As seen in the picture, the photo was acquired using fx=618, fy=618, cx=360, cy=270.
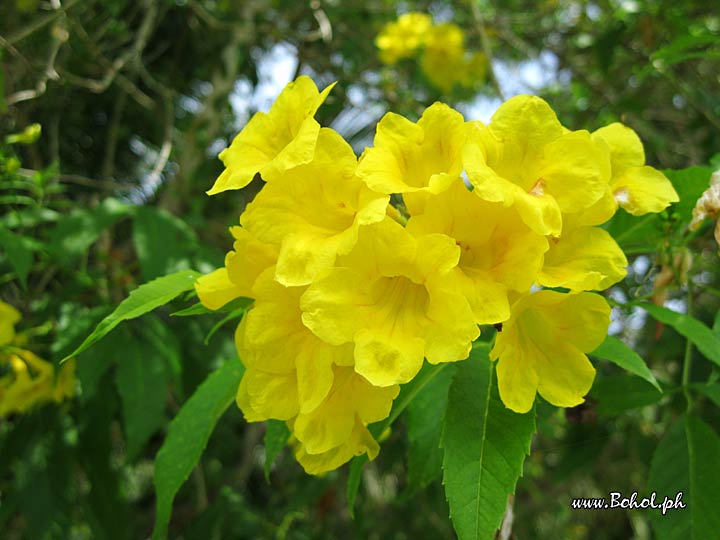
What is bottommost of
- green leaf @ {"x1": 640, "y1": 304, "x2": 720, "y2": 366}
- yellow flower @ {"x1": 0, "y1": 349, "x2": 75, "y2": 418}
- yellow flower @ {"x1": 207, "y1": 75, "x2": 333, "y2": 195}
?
yellow flower @ {"x1": 0, "y1": 349, "x2": 75, "y2": 418}

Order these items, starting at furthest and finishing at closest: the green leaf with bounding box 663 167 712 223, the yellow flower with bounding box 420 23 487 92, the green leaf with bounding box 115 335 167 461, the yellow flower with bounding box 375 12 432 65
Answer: the yellow flower with bounding box 420 23 487 92 < the yellow flower with bounding box 375 12 432 65 < the green leaf with bounding box 115 335 167 461 < the green leaf with bounding box 663 167 712 223

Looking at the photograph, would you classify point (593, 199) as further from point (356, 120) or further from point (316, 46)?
point (316, 46)

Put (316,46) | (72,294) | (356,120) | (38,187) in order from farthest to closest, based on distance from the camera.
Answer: (316,46)
(356,120)
(72,294)
(38,187)

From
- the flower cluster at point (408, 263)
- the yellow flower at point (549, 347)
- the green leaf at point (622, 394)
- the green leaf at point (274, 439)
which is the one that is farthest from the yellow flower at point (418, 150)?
the green leaf at point (622, 394)

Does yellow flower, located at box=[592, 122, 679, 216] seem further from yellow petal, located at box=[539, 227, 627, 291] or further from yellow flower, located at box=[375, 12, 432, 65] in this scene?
yellow flower, located at box=[375, 12, 432, 65]

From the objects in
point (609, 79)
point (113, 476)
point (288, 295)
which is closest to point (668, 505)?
point (288, 295)

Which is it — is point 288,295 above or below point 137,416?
above

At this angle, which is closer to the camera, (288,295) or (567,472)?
(288,295)

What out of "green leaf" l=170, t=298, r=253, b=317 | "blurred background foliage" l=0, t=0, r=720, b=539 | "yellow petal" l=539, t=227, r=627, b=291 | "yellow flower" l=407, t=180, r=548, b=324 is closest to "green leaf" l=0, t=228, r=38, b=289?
"blurred background foliage" l=0, t=0, r=720, b=539

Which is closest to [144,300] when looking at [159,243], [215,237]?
[159,243]
